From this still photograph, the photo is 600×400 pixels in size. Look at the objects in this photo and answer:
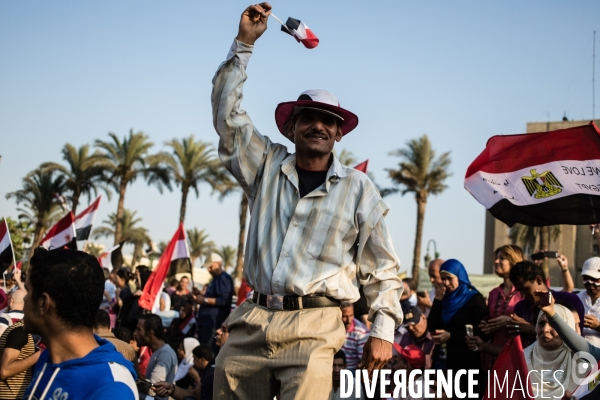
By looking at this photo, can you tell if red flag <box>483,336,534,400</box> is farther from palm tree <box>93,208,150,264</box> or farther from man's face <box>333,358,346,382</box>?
palm tree <box>93,208,150,264</box>

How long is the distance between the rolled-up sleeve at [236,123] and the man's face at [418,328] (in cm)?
549

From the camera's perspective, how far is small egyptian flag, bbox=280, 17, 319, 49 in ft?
16.4

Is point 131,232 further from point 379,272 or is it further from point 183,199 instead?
point 379,272

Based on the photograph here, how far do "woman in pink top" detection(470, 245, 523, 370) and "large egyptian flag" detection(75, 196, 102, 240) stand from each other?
11608 mm

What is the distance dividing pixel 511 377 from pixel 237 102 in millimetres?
2951

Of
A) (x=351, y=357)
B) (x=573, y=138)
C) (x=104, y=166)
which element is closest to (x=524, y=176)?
(x=573, y=138)

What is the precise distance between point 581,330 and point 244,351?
4.00 m

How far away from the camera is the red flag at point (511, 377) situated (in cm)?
565

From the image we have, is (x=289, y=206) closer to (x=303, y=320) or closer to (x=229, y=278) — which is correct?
(x=303, y=320)

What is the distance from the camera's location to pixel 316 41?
16.6 feet

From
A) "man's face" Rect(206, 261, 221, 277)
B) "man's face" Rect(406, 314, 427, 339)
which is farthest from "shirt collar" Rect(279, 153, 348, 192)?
"man's face" Rect(206, 261, 221, 277)

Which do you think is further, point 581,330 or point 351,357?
point 351,357

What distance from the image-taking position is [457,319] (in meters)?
8.66

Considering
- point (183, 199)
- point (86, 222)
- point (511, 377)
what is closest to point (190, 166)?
point (183, 199)
